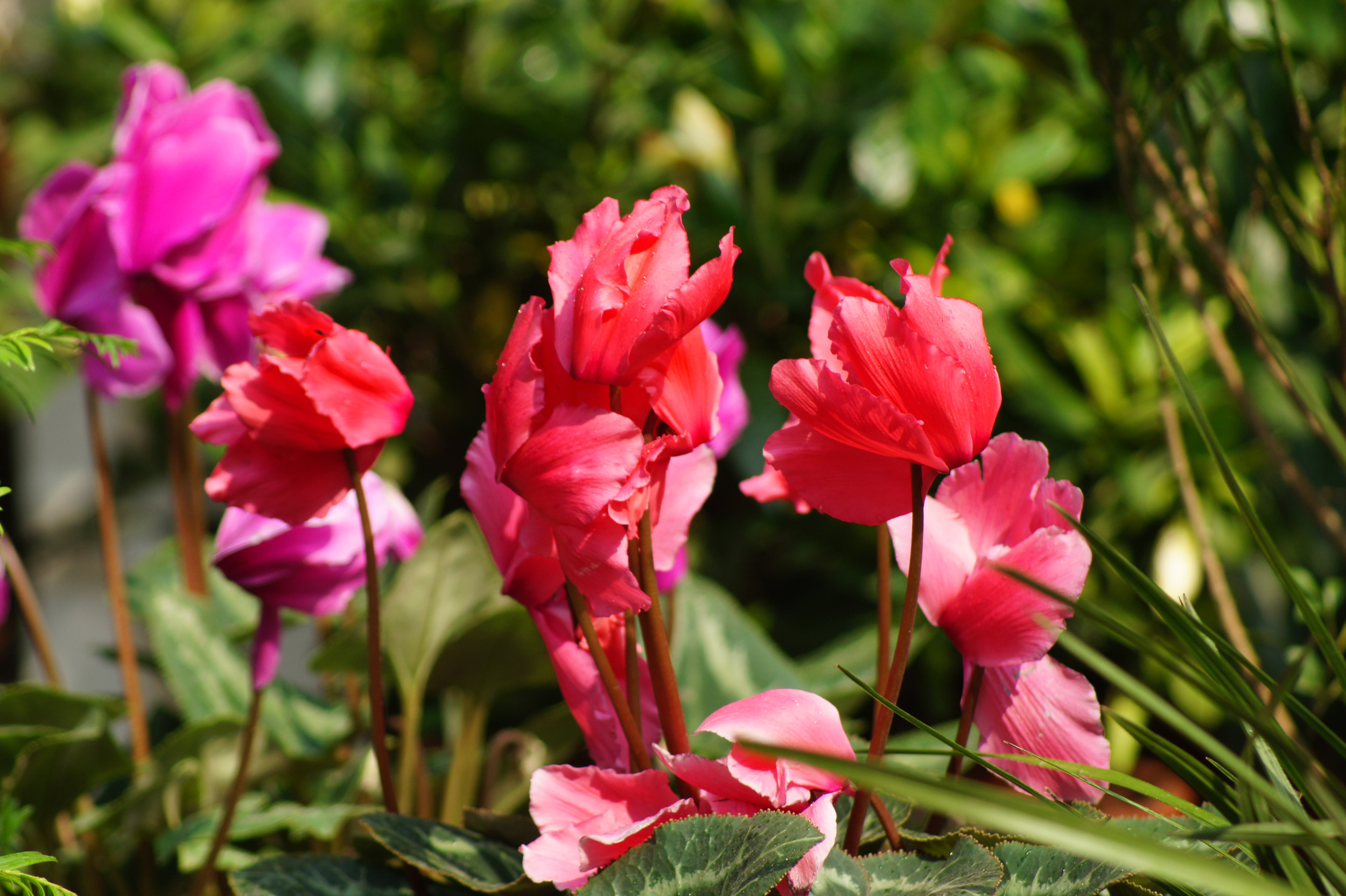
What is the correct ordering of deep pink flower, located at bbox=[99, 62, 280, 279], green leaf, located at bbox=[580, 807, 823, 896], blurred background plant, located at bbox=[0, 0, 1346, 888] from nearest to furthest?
green leaf, located at bbox=[580, 807, 823, 896], deep pink flower, located at bbox=[99, 62, 280, 279], blurred background plant, located at bbox=[0, 0, 1346, 888]

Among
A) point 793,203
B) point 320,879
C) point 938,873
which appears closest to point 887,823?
point 938,873

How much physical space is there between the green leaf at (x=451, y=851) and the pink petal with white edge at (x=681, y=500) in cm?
14

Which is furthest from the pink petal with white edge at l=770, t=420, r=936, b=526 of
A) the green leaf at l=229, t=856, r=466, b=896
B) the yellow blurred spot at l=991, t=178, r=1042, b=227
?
the yellow blurred spot at l=991, t=178, r=1042, b=227

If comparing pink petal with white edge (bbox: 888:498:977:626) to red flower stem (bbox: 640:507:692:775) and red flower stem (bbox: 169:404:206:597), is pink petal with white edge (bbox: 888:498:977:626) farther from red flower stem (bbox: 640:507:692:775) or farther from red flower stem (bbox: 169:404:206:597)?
red flower stem (bbox: 169:404:206:597)

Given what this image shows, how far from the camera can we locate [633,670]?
415 mm

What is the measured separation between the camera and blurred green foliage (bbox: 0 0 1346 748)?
1.23 metres

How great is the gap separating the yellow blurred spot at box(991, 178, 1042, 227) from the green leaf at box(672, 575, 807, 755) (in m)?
0.87

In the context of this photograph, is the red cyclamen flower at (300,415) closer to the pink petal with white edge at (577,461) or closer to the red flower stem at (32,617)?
the pink petal with white edge at (577,461)

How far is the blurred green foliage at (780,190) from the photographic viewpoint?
123cm

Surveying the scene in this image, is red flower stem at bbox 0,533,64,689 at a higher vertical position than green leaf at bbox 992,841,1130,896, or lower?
lower

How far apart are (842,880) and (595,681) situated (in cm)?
12

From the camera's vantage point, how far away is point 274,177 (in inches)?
61.4

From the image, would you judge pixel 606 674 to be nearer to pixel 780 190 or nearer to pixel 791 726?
pixel 791 726

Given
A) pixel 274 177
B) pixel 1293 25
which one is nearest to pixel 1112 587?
pixel 1293 25
